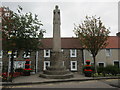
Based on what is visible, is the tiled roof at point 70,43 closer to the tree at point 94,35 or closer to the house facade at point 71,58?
the house facade at point 71,58

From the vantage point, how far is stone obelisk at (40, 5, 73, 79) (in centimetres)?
1053

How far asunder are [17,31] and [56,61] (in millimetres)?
6032

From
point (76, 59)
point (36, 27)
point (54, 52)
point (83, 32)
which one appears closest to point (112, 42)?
point (76, 59)

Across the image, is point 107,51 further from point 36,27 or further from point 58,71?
point 36,27

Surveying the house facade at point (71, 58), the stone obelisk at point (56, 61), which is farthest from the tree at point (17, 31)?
the house facade at point (71, 58)

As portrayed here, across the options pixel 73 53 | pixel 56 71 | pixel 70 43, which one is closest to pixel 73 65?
pixel 73 53

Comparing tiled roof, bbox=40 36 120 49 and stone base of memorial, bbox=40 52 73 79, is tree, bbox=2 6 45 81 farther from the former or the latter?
tiled roof, bbox=40 36 120 49

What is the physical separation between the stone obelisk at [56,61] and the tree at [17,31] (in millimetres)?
2956

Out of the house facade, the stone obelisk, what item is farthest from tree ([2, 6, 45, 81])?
the house facade

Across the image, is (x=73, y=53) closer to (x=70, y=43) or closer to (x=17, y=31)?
(x=70, y=43)

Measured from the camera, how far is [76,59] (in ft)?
63.9

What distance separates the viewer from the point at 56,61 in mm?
11500

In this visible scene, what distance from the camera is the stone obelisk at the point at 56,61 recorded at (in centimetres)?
1053

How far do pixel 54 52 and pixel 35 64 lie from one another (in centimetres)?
893
